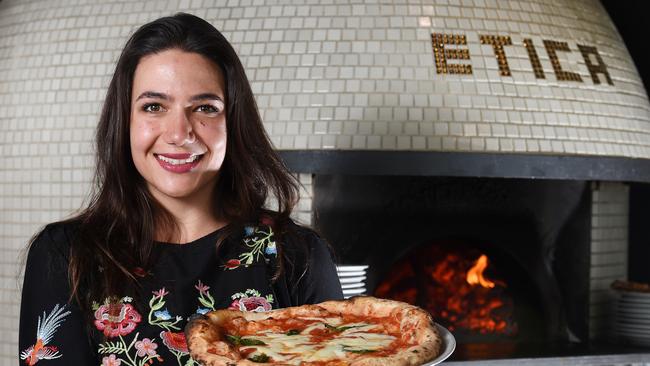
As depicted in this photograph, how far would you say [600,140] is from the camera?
378cm

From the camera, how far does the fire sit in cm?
401

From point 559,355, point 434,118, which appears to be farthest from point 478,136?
point 559,355

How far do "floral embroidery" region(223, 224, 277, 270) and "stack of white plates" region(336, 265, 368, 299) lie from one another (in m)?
1.56

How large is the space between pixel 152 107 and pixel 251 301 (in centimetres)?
43

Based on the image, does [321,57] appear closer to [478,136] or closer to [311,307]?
[478,136]

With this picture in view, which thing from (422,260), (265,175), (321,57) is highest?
(321,57)

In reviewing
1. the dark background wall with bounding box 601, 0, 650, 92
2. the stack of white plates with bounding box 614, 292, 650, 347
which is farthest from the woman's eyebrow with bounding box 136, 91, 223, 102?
the dark background wall with bounding box 601, 0, 650, 92

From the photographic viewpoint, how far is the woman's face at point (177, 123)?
68.1 inches

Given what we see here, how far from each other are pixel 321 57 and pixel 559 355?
1.51 metres

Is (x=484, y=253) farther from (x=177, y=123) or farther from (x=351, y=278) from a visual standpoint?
(x=177, y=123)

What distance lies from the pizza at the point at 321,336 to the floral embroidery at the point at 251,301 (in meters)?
0.21

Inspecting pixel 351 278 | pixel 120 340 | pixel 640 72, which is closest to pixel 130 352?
pixel 120 340

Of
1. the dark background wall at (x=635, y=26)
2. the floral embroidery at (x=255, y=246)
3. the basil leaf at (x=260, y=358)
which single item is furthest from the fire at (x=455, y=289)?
the basil leaf at (x=260, y=358)

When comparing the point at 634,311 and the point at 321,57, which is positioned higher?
the point at 321,57
